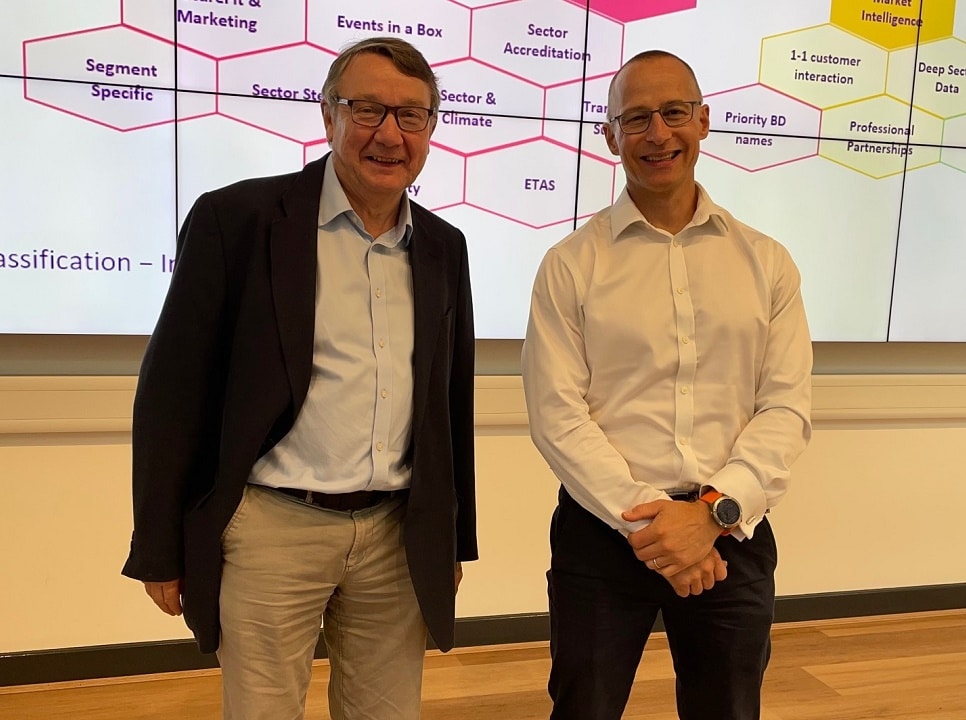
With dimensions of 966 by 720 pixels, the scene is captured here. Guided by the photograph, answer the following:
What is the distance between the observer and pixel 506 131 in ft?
8.63

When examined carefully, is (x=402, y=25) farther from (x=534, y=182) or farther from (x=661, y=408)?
(x=661, y=408)

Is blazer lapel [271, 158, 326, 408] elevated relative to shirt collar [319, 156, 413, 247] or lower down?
lower down

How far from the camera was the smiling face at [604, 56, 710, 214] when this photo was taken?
1474 millimetres

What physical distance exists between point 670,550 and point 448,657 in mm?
1604

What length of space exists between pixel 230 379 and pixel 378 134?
1.49 feet

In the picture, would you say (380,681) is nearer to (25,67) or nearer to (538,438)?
(538,438)

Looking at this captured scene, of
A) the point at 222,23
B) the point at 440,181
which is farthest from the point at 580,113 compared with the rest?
the point at 222,23

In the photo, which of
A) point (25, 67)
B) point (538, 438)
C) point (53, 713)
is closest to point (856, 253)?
point (538, 438)

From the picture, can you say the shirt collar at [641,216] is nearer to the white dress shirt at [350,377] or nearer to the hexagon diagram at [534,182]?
the white dress shirt at [350,377]

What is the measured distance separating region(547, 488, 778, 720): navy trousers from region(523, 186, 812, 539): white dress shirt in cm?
9

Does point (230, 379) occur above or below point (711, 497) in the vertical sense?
above

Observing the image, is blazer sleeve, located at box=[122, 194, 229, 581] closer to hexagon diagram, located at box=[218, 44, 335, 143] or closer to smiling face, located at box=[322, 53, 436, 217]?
smiling face, located at box=[322, 53, 436, 217]

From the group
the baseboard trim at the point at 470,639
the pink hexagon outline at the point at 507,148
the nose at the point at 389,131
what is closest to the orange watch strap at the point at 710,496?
the nose at the point at 389,131

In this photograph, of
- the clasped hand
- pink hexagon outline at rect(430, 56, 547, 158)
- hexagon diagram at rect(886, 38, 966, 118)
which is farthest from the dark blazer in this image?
hexagon diagram at rect(886, 38, 966, 118)
